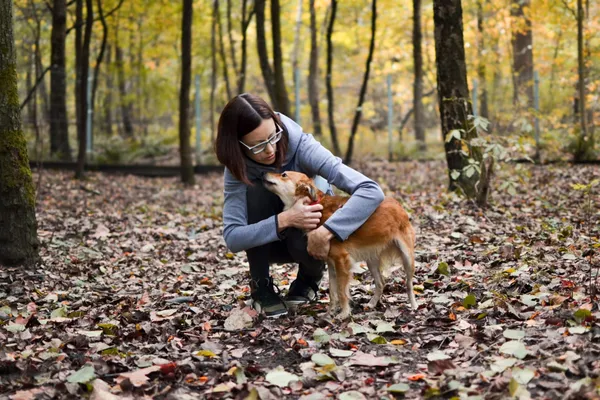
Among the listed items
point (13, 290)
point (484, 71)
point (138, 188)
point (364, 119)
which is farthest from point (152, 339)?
point (364, 119)

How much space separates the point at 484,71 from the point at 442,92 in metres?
12.5

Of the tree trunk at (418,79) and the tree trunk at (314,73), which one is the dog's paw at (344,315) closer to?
the tree trunk at (418,79)

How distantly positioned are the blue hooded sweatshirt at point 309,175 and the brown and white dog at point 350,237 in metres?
0.12

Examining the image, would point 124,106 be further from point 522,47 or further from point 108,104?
point 522,47

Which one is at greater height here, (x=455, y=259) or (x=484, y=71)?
(x=484, y=71)

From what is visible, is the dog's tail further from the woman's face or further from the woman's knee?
the woman's face

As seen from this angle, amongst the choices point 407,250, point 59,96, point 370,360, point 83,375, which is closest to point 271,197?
point 407,250

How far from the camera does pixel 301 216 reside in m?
4.54

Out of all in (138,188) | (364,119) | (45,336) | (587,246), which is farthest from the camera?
(364,119)

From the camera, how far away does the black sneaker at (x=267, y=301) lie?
193 inches

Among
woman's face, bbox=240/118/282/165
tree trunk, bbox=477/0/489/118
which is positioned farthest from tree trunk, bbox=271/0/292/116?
woman's face, bbox=240/118/282/165

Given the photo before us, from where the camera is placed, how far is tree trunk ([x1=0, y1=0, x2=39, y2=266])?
6055mm

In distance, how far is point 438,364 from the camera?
3.56 metres

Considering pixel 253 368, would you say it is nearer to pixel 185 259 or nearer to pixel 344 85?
pixel 185 259
